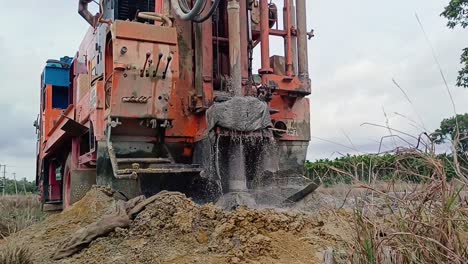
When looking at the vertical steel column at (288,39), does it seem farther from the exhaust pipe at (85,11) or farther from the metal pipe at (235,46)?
the exhaust pipe at (85,11)

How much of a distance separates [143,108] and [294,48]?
196cm

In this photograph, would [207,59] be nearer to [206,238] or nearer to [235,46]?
[235,46]

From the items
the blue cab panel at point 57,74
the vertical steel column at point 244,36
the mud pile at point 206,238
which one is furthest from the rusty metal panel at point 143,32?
the blue cab panel at point 57,74

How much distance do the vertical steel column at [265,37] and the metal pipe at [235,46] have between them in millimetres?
450

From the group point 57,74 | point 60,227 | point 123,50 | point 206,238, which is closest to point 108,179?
point 60,227

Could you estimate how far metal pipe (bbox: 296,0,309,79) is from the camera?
6328 millimetres

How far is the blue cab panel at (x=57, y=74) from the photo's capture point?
31.9ft

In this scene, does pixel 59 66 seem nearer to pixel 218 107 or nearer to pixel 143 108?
pixel 143 108

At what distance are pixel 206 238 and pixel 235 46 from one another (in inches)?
89.6

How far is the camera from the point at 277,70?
635 cm

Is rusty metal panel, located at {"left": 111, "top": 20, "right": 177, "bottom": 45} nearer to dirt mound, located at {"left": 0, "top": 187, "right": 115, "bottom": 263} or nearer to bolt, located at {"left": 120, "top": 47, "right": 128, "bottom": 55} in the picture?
bolt, located at {"left": 120, "top": 47, "right": 128, "bottom": 55}

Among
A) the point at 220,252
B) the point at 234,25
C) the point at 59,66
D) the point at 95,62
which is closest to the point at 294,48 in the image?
the point at 234,25

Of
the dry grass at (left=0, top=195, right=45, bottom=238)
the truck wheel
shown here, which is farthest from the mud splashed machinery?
the truck wheel

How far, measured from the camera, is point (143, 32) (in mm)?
5621
